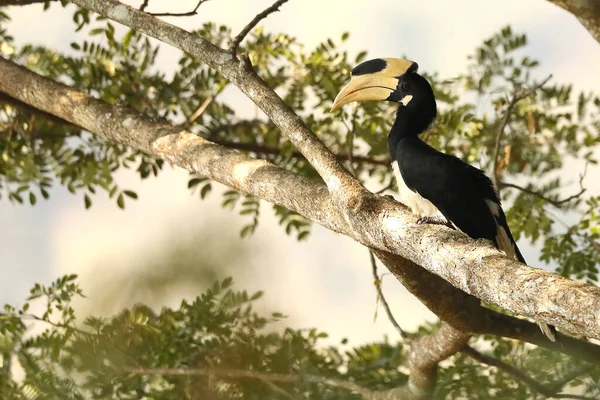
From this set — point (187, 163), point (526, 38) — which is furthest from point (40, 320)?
point (526, 38)

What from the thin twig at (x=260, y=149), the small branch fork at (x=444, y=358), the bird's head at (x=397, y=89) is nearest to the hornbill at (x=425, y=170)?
the bird's head at (x=397, y=89)

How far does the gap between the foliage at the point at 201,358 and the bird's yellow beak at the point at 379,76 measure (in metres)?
0.75

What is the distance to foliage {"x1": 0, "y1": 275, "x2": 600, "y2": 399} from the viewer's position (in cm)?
141

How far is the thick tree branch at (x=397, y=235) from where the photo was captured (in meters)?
1.21

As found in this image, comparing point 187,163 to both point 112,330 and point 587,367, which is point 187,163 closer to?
point 112,330

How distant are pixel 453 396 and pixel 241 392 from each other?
960 mm

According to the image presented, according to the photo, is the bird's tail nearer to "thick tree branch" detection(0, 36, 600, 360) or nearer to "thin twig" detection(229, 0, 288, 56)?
"thick tree branch" detection(0, 36, 600, 360)

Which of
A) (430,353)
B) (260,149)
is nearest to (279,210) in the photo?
(260,149)

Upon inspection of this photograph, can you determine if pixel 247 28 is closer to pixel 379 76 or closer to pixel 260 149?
pixel 379 76

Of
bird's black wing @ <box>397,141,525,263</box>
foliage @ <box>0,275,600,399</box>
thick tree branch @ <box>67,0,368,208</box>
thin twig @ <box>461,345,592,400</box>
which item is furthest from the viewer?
thin twig @ <box>461,345,592,400</box>

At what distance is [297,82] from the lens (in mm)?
3207

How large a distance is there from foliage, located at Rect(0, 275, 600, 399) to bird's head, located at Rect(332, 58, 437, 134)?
2.33 ft

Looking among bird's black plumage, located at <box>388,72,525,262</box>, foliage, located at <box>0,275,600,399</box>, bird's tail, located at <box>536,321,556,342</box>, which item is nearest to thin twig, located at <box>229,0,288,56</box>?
bird's black plumage, located at <box>388,72,525,262</box>

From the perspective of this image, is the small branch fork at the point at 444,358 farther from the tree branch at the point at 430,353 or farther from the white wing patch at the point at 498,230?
the white wing patch at the point at 498,230
